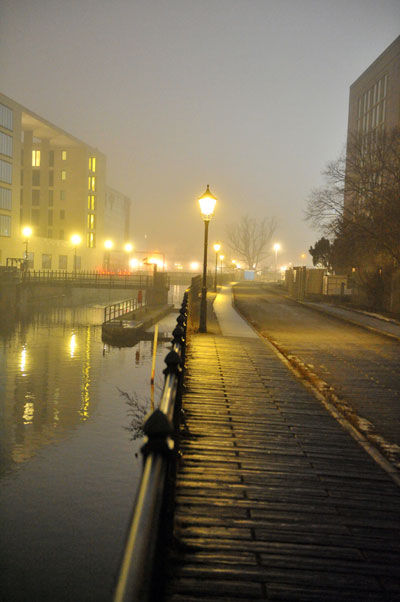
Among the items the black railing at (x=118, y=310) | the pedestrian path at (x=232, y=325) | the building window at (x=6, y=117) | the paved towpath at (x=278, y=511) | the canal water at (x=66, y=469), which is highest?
the building window at (x=6, y=117)

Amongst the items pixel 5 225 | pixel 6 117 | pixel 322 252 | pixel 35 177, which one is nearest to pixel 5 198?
pixel 5 225

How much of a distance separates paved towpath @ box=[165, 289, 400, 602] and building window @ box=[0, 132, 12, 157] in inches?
2545

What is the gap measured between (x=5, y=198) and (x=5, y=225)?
329 centimetres

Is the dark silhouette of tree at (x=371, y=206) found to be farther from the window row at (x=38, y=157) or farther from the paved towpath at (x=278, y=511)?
the window row at (x=38, y=157)

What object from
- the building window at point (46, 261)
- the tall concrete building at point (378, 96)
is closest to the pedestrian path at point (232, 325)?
the tall concrete building at point (378, 96)

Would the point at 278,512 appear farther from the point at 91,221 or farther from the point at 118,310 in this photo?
the point at 91,221

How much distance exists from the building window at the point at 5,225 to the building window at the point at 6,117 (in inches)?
421

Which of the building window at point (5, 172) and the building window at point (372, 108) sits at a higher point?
the building window at point (372, 108)

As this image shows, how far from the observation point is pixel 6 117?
2586 inches

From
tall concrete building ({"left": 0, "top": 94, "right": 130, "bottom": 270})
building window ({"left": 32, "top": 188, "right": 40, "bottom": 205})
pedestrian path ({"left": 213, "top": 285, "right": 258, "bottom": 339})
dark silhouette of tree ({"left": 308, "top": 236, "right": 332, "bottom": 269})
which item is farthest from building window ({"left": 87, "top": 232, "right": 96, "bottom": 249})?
pedestrian path ({"left": 213, "top": 285, "right": 258, "bottom": 339})

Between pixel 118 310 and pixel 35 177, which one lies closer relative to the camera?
pixel 118 310

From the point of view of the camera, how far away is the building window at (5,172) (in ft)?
217

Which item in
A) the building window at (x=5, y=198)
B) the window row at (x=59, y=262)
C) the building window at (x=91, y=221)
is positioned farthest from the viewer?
the building window at (x=91, y=221)

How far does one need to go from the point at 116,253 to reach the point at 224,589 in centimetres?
12189
